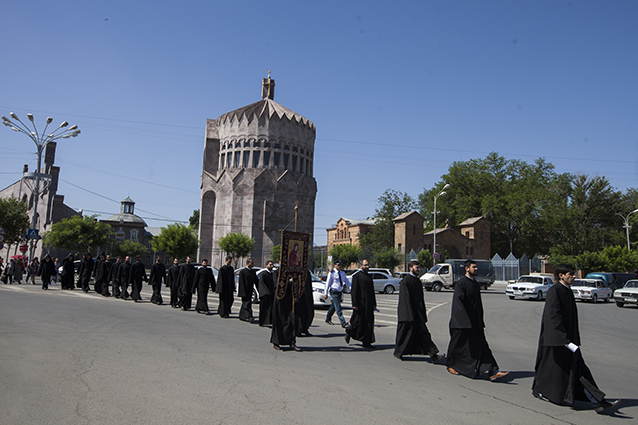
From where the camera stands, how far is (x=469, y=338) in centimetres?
670

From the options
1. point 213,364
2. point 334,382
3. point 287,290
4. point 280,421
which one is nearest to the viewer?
point 280,421

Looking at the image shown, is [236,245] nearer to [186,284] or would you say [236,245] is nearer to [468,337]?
[186,284]

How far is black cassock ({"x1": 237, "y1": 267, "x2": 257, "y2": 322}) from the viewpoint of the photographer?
1227 cm

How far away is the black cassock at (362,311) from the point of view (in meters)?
8.86

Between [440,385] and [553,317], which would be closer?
[553,317]

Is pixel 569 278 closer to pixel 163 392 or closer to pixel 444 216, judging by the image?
pixel 163 392

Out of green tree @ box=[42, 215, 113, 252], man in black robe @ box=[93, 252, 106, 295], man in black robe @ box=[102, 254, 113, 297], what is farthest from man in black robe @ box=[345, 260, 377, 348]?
green tree @ box=[42, 215, 113, 252]

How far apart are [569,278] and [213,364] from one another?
4.87 m

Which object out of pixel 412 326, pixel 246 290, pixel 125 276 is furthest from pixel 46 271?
pixel 412 326

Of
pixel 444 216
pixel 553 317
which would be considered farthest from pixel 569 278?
pixel 444 216

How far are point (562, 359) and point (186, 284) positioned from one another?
11.6 metres

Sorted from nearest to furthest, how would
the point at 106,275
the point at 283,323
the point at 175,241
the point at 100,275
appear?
the point at 283,323
the point at 106,275
the point at 100,275
the point at 175,241

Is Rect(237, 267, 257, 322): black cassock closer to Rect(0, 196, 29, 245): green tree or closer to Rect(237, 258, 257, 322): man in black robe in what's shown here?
Rect(237, 258, 257, 322): man in black robe

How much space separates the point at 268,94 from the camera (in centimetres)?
6016
